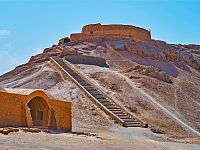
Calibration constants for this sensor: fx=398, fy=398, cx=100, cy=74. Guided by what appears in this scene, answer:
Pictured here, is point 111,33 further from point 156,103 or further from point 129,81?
point 156,103

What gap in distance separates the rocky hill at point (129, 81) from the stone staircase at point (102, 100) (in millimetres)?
429

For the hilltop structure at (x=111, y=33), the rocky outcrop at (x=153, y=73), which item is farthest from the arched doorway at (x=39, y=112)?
the hilltop structure at (x=111, y=33)

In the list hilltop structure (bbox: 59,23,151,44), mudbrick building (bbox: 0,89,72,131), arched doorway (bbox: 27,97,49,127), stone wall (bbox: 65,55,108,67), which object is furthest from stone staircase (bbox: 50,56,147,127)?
hilltop structure (bbox: 59,23,151,44)

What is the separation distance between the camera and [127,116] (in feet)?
85.4

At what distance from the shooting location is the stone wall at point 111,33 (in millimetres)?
47656

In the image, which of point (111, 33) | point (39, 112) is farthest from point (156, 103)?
point (111, 33)

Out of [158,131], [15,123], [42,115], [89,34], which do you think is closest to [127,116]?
[158,131]

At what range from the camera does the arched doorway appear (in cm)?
2105

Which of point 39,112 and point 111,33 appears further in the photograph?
point 111,33

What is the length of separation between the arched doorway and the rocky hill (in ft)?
7.66

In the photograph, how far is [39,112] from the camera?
21375 millimetres

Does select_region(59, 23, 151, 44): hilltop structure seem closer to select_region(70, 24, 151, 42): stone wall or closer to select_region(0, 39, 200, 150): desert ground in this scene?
select_region(70, 24, 151, 42): stone wall

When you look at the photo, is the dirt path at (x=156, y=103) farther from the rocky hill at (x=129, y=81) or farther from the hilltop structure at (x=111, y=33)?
the hilltop structure at (x=111, y=33)

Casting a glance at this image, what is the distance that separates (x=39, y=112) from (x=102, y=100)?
7.43m
